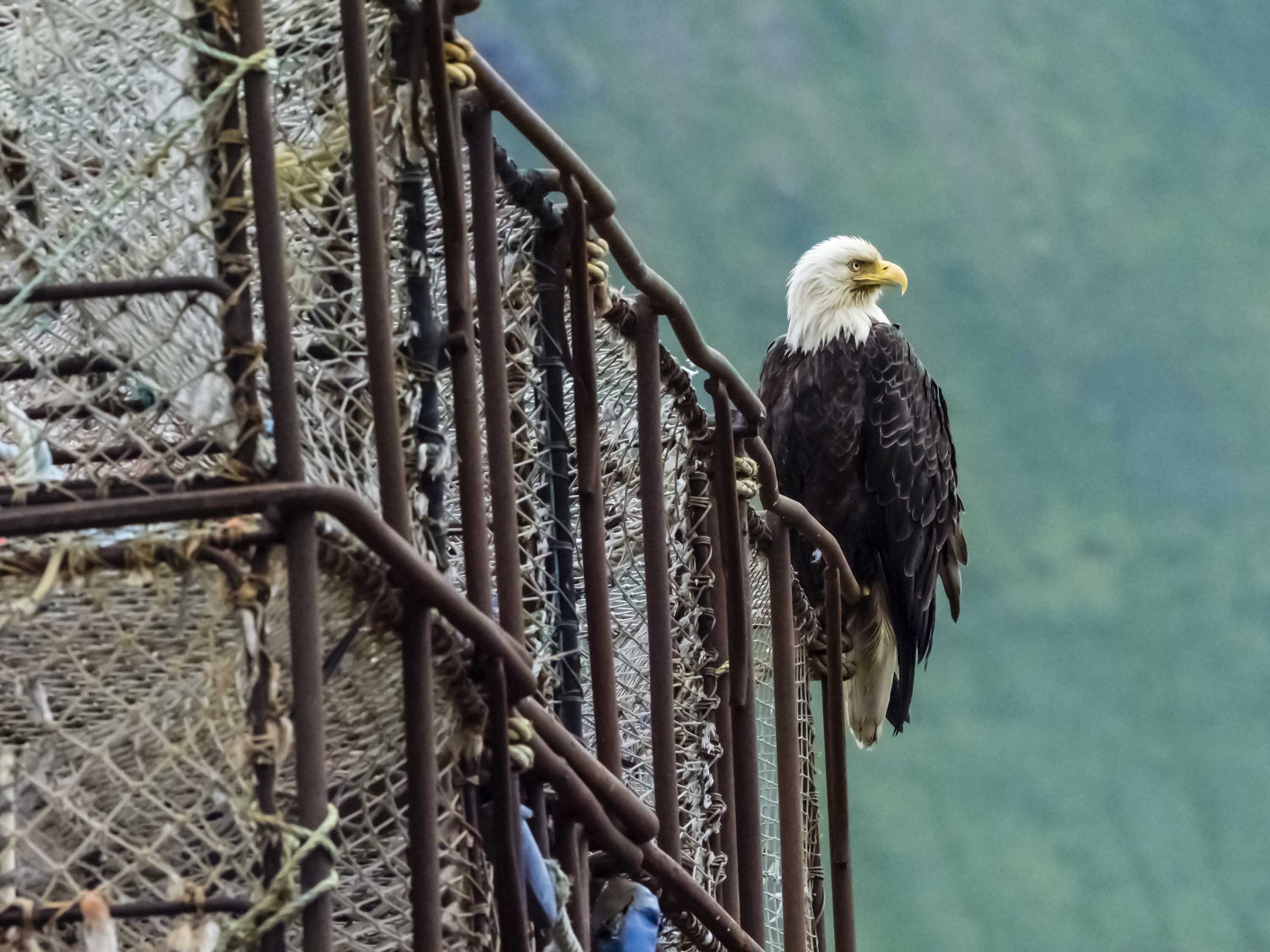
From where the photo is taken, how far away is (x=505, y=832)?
1732 millimetres

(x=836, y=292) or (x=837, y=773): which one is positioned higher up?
(x=836, y=292)

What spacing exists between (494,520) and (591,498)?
312 mm

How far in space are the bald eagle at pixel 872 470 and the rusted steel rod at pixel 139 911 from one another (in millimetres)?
4404

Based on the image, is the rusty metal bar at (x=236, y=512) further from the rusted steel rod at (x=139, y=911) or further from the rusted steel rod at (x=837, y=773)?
the rusted steel rod at (x=837, y=773)

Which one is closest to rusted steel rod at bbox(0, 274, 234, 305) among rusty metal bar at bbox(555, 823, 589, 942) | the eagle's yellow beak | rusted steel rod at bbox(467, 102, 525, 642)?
rusted steel rod at bbox(467, 102, 525, 642)

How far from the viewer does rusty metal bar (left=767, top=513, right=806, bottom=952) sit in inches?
117

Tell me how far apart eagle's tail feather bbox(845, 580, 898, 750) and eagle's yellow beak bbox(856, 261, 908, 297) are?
0.96 metres

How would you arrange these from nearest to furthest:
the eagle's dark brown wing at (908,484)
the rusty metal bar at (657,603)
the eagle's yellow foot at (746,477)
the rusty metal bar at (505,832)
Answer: the rusty metal bar at (505,832) → the rusty metal bar at (657,603) → the eagle's yellow foot at (746,477) → the eagle's dark brown wing at (908,484)

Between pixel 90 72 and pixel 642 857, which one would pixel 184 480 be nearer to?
pixel 90 72

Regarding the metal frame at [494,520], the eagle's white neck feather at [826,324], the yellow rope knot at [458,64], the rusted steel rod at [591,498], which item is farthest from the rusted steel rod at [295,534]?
the eagle's white neck feather at [826,324]

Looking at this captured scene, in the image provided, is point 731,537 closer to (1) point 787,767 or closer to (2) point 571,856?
(1) point 787,767

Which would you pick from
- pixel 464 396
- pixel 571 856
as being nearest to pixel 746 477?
pixel 571 856

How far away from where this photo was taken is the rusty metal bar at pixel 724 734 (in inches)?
107

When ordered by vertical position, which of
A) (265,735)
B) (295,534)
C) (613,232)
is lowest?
(265,735)
